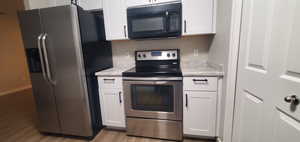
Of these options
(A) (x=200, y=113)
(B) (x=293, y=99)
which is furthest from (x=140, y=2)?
(B) (x=293, y=99)

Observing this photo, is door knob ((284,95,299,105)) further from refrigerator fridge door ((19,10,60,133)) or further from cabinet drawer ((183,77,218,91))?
refrigerator fridge door ((19,10,60,133))

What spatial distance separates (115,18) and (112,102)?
3.98 ft

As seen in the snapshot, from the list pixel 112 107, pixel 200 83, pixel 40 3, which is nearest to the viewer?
pixel 200 83

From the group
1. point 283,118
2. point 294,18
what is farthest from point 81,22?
point 283,118

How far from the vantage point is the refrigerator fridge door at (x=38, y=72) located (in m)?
1.60

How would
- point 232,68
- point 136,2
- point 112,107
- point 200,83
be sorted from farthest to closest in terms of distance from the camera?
1. point 112,107
2. point 136,2
3. point 200,83
4. point 232,68

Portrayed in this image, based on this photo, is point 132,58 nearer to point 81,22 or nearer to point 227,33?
point 81,22

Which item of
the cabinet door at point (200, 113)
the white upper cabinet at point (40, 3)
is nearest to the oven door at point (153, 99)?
the cabinet door at point (200, 113)

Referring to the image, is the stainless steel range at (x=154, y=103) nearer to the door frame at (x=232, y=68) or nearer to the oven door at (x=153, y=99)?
the oven door at (x=153, y=99)

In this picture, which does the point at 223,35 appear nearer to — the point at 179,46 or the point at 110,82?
the point at 179,46

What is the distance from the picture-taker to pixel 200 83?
153cm

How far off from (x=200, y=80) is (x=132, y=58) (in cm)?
123

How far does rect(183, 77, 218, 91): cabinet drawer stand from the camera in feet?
4.91

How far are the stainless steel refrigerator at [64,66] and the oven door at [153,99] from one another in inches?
20.5
